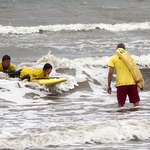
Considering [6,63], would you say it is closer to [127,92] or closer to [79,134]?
[127,92]

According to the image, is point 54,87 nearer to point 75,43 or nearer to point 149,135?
point 149,135

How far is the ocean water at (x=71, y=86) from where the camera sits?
31.4 ft

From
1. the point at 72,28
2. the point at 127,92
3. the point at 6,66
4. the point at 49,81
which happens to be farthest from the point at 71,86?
the point at 72,28

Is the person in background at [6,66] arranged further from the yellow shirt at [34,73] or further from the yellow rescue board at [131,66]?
the yellow rescue board at [131,66]

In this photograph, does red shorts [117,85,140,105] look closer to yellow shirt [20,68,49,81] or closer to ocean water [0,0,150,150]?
ocean water [0,0,150,150]

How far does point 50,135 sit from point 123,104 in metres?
3.45

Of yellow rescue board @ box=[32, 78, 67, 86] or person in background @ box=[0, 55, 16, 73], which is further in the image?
person in background @ box=[0, 55, 16, 73]

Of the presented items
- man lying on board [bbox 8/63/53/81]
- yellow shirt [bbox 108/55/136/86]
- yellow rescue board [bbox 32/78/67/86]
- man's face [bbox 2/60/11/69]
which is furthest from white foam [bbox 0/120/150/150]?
man's face [bbox 2/60/11/69]

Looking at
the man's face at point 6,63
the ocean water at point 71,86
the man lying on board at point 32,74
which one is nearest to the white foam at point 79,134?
the ocean water at point 71,86

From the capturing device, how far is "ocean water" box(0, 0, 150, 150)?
958 centimetres

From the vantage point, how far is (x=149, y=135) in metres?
9.84

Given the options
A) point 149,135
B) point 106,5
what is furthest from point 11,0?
point 149,135

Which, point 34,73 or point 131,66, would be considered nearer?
point 131,66

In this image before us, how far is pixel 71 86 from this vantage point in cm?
1570
